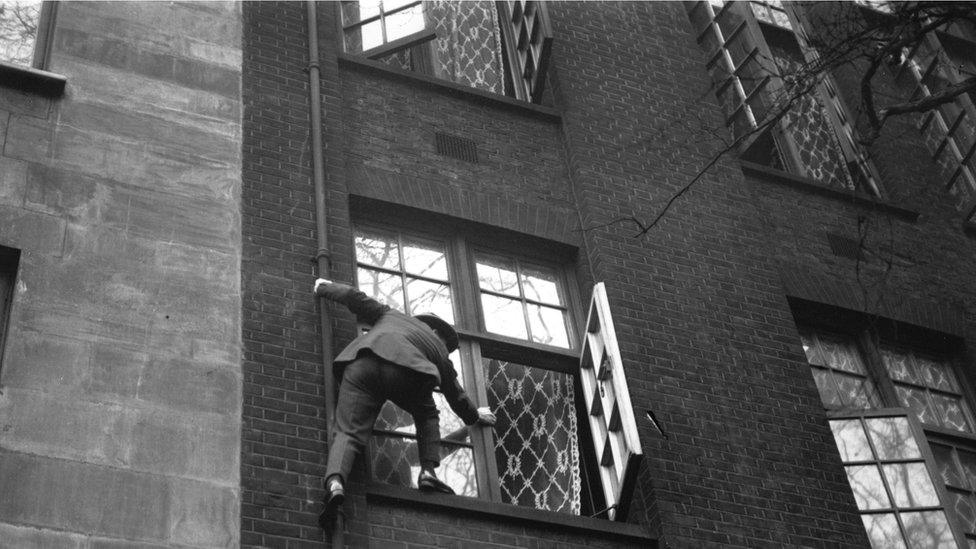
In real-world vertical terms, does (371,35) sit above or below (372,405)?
above

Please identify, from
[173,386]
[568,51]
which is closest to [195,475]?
[173,386]

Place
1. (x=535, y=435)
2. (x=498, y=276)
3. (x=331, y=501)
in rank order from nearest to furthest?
(x=331, y=501), (x=535, y=435), (x=498, y=276)

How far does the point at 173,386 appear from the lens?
875 centimetres

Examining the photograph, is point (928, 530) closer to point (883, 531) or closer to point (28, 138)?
point (883, 531)

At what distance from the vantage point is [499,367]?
10.8 meters

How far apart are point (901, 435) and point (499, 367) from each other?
3415 millimetres

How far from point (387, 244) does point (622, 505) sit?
9.72 ft

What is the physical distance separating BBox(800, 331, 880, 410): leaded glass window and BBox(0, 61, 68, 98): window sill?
6.52 m

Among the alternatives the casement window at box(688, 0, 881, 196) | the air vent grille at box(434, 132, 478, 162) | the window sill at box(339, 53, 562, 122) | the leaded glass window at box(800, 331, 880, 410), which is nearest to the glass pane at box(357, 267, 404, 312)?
the air vent grille at box(434, 132, 478, 162)

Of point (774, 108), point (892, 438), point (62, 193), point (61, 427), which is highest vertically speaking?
point (774, 108)

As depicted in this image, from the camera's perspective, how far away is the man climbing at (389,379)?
898 cm

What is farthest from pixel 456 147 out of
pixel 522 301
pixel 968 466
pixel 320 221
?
pixel 968 466

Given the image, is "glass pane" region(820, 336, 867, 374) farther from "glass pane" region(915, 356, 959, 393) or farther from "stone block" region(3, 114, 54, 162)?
"stone block" region(3, 114, 54, 162)

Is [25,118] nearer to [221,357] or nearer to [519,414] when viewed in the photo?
[221,357]
